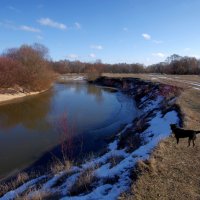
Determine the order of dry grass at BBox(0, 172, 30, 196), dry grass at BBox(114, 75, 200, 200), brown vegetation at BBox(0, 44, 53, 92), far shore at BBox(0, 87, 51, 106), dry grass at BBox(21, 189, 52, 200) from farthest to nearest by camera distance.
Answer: brown vegetation at BBox(0, 44, 53, 92) < far shore at BBox(0, 87, 51, 106) < dry grass at BBox(0, 172, 30, 196) < dry grass at BBox(21, 189, 52, 200) < dry grass at BBox(114, 75, 200, 200)

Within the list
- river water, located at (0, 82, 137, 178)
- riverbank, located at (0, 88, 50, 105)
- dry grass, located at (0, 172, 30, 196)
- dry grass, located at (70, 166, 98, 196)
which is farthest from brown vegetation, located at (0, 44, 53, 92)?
dry grass, located at (70, 166, 98, 196)

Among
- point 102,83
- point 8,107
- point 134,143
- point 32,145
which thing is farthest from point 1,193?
point 102,83

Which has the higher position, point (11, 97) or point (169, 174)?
point (169, 174)

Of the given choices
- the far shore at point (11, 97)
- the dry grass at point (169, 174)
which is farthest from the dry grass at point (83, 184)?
the far shore at point (11, 97)

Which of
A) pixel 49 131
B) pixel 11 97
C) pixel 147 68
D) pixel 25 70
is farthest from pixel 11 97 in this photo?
pixel 147 68

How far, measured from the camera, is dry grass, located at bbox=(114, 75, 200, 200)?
21.4 feet

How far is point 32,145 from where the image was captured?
17281mm

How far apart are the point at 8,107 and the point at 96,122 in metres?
16.2

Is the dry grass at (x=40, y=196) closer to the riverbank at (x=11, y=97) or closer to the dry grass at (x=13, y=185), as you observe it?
the dry grass at (x=13, y=185)

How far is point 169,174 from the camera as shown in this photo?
25.0 ft

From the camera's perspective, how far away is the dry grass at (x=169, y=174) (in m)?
6.52

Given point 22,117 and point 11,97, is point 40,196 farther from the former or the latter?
point 11,97

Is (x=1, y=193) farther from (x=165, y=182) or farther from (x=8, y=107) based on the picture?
(x=8, y=107)

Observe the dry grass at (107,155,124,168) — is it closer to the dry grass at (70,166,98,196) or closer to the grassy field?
the dry grass at (70,166,98,196)
